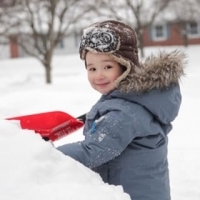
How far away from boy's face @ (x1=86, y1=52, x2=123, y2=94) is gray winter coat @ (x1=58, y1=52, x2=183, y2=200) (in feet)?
0.22

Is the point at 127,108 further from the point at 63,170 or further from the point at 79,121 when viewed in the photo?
the point at 79,121

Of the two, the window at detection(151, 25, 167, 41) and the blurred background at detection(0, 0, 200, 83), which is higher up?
the blurred background at detection(0, 0, 200, 83)

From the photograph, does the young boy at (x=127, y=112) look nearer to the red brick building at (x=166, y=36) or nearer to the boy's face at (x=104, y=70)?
the boy's face at (x=104, y=70)

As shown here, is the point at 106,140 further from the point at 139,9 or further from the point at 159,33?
the point at 159,33

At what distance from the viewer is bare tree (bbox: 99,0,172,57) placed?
25.8m

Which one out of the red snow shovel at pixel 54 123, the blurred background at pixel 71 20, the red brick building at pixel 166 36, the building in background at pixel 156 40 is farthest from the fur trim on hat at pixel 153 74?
the red brick building at pixel 166 36

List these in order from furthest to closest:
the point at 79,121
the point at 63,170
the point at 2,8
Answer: the point at 2,8 < the point at 79,121 < the point at 63,170

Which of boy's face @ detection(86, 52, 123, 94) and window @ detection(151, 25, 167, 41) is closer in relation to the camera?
boy's face @ detection(86, 52, 123, 94)

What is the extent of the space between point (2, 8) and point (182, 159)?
13.2 metres

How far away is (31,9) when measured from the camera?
16672mm

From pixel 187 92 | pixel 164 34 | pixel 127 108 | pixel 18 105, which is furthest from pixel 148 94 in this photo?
pixel 164 34

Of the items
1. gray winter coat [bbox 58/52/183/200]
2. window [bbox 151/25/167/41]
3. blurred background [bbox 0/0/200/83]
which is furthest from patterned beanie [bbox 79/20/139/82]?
window [bbox 151/25/167/41]

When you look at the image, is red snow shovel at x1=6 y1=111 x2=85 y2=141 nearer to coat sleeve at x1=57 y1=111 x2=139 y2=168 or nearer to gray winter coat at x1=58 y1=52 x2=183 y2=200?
gray winter coat at x1=58 y1=52 x2=183 y2=200

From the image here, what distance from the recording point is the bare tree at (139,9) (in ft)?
84.5
